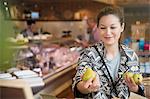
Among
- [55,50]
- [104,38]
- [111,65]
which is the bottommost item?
[55,50]

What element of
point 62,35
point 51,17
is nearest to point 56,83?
point 62,35

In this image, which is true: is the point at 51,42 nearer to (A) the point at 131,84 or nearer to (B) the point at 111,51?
(B) the point at 111,51

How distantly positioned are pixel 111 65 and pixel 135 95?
18cm

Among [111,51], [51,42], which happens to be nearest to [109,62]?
[111,51]

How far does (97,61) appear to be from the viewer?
1398mm

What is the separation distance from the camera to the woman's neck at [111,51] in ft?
4.66

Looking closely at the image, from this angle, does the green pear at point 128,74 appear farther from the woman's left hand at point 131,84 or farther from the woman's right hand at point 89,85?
the woman's right hand at point 89,85

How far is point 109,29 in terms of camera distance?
1.36 m

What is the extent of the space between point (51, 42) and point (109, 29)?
7.92ft

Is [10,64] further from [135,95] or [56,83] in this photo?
[135,95]

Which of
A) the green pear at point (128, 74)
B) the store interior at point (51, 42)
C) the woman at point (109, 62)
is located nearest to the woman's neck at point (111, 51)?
the woman at point (109, 62)

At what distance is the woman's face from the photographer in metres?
1.36

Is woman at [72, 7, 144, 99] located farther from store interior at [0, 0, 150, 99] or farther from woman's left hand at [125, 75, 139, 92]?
store interior at [0, 0, 150, 99]

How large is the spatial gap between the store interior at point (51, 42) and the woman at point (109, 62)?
178 mm
